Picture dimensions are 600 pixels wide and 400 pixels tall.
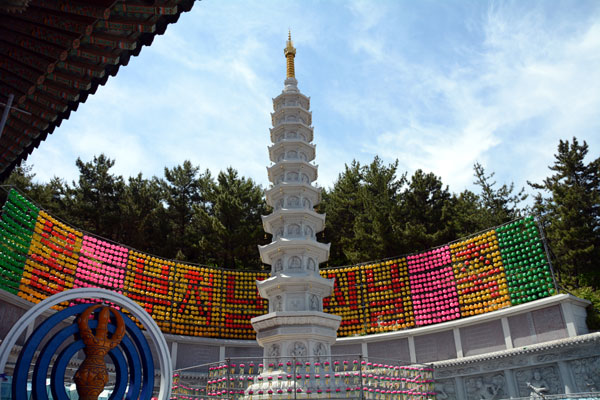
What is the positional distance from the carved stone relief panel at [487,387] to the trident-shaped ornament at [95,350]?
17.0m

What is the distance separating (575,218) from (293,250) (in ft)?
72.4

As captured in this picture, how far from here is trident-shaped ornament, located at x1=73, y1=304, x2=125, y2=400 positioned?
306 inches

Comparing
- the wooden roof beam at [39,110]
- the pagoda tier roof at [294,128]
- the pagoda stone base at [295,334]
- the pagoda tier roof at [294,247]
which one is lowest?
the pagoda stone base at [295,334]

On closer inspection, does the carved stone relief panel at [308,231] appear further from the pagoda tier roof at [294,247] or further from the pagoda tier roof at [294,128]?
the pagoda tier roof at [294,128]

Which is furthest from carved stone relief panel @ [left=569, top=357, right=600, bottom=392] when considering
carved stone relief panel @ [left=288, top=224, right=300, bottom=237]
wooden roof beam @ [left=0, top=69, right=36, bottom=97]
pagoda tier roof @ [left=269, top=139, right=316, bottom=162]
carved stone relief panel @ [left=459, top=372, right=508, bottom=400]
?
wooden roof beam @ [left=0, top=69, right=36, bottom=97]

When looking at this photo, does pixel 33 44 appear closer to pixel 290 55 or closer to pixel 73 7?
pixel 73 7

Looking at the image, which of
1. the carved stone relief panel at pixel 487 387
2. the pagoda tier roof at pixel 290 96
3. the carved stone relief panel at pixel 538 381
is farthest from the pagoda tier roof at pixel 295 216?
the carved stone relief panel at pixel 538 381

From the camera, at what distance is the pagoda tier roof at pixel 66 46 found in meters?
6.59

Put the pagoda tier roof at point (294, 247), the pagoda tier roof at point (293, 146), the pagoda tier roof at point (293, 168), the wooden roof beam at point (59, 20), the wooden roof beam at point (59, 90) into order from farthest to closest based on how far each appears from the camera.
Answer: the pagoda tier roof at point (293, 146)
the pagoda tier roof at point (293, 168)
the pagoda tier roof at point (294, 247)
the wooden roof beam at point (59, 90)
the wooden roof beam at point (59, 20)

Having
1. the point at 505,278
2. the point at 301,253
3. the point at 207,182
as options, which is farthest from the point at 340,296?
the point at 207,182

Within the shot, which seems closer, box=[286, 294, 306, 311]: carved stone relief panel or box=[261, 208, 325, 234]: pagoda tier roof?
box=[286, 294, 306, 311]: carved stone relief panel

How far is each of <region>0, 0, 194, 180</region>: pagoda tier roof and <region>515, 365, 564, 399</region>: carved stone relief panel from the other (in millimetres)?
19066

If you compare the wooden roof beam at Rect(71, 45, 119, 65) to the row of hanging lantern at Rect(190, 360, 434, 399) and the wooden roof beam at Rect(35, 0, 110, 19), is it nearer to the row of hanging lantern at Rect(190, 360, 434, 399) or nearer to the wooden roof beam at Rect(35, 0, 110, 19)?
the wooden roof beam at Rect(35, 0, 110, 19)

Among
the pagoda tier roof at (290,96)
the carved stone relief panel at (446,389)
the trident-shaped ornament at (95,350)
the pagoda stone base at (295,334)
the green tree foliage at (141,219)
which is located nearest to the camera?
the trident-shaped ornament at (95,350)
